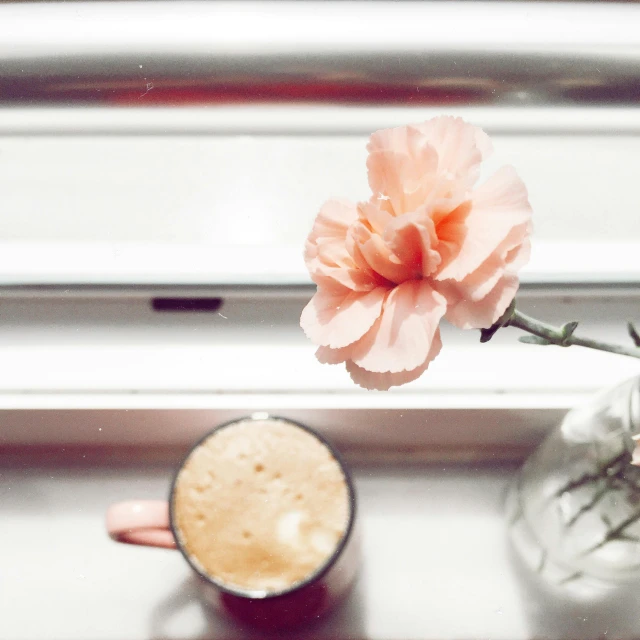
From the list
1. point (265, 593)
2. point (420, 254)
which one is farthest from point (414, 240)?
point (265, 593)

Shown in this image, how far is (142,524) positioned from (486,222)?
0.22 meters

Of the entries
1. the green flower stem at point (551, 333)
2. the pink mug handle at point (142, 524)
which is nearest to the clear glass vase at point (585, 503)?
the green flower stem at point (551, 333)

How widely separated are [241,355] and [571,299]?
0.18 meters

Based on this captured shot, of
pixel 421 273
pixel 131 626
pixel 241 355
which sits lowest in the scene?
pixel 131 626

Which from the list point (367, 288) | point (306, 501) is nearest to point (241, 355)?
point (306, 501)

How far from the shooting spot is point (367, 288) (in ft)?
0.54

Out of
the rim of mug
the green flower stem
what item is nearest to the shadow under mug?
the rim of mug

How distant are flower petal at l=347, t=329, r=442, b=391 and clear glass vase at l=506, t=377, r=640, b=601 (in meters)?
0.13

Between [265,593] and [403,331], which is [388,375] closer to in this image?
[403,331]

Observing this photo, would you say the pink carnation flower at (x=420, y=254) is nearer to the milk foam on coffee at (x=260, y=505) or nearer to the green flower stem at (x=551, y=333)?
the green flower stem at (x=551, y=333)

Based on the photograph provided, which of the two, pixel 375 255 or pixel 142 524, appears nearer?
pixel 375 255

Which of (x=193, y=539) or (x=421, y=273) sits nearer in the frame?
(x=421, y=273)

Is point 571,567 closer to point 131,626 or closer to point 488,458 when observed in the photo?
point 488,458

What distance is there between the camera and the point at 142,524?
29cm
